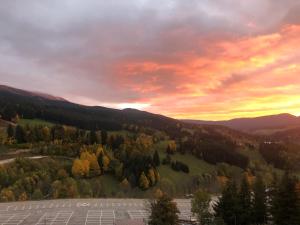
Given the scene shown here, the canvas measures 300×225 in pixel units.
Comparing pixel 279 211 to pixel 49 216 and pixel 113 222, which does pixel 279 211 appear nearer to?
pixel 113 222

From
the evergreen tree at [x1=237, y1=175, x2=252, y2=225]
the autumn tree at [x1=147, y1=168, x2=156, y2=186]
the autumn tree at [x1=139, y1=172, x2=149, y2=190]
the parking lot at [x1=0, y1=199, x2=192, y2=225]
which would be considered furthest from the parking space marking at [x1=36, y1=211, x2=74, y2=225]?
the autumn tree at [x1=147, y1=168, x2=156, y2=186]

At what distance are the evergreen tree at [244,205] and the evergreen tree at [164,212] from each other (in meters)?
10.9

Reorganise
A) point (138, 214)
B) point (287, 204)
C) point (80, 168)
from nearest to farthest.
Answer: point (287, 204) → point (138, 214) → point (80, 168)

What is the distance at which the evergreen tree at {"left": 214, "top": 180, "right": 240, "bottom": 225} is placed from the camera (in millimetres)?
60094

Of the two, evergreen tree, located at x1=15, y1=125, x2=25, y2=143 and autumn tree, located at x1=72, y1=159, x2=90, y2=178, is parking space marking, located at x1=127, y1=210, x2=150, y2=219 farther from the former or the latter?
evergreen tree, located at x1=15, y1=125, x2=25, y2=143

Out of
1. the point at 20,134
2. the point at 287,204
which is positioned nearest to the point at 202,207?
the point at 287,204

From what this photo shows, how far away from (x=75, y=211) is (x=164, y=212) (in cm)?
3524

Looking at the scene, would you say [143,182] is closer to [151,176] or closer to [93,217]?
[151,176]

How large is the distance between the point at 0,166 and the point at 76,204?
53.7 m

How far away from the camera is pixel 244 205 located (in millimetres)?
60656

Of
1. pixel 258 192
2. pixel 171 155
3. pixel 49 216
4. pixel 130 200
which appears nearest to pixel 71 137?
pixel 171 155

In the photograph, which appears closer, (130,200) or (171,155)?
(130,200)

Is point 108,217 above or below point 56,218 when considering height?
above

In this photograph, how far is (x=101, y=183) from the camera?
146 m
